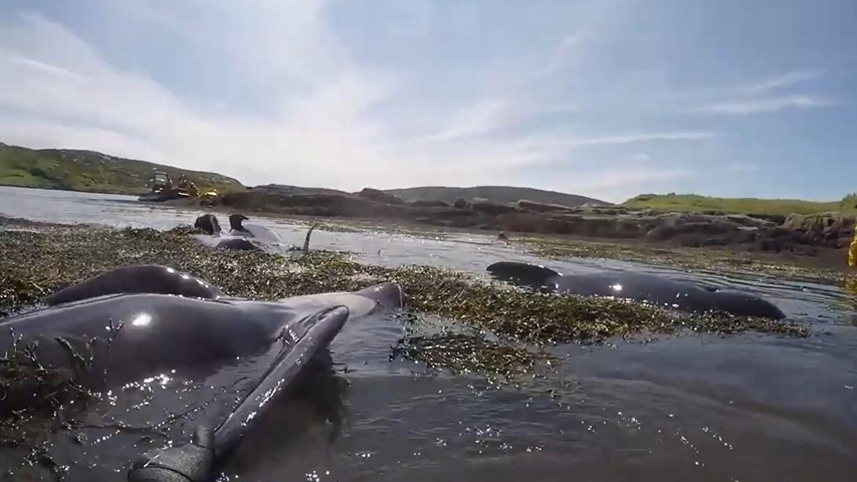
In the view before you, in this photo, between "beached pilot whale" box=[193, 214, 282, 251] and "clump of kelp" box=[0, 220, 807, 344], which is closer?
"clump of kelp" box=[0, 220, 807, 344]

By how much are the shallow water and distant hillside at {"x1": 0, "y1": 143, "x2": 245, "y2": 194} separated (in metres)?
76.7

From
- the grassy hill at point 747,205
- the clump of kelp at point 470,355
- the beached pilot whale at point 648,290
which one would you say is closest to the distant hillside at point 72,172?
the grassy hill at point 747,205

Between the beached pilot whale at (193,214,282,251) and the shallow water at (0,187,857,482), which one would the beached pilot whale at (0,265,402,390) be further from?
the beached pilot whale at (193,214,282,251)

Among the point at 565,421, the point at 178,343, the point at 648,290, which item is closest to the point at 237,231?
the point at 648,290

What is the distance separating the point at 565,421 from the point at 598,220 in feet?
102

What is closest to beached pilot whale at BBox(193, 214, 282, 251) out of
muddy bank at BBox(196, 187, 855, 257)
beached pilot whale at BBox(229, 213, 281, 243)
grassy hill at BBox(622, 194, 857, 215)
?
beached pilot whale at BBox(229, 213, 281, 243)

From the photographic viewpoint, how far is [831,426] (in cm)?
443

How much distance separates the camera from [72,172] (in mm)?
100188

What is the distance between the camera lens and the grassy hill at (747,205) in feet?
132

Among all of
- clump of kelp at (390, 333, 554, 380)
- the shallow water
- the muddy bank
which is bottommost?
the shallow water

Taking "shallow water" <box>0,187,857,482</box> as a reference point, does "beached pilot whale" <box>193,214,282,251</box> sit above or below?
above

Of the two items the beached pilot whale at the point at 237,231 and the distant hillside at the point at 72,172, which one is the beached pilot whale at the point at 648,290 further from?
the distant hillside at the point at 72,172

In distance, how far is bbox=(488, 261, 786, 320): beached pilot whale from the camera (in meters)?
9.22

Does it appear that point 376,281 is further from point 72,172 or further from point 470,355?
point 72,172
